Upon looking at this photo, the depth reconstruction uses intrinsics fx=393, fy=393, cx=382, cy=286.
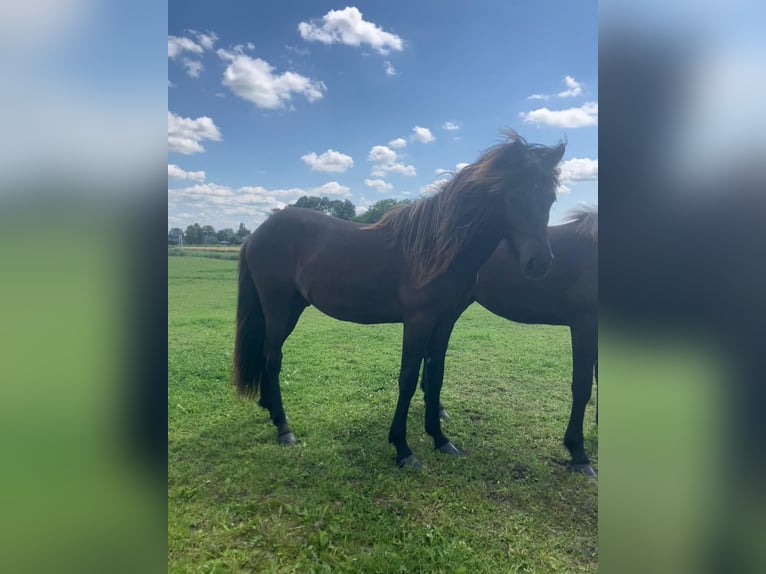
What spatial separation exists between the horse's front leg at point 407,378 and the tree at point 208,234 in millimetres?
1485

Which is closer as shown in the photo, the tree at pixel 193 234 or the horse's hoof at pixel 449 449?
the tree at pixel 193 234

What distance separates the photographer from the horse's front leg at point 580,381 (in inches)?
102

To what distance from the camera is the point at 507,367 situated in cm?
331

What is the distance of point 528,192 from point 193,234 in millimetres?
2173

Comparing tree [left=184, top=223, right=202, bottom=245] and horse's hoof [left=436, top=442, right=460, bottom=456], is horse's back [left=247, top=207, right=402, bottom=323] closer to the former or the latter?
tree [left=184, top=223, right=202, bottom=245]

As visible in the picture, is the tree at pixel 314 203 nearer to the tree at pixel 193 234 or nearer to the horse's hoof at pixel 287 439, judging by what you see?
the tree at pixel 193 234

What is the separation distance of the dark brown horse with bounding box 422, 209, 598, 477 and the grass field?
1.15ft

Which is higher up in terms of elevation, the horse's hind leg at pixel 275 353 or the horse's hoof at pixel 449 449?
the horse's hind leg at pixel 275 353

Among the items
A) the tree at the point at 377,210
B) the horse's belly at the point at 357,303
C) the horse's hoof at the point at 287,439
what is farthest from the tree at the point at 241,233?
the horse's hoof at the point at 287,439

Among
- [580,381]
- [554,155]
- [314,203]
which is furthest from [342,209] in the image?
[580,381]

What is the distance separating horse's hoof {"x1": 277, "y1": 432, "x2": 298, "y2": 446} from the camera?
282 cm

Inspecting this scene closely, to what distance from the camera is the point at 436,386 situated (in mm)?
Answer: 2855

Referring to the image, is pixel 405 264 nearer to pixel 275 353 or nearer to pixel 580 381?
pixel 275 353
